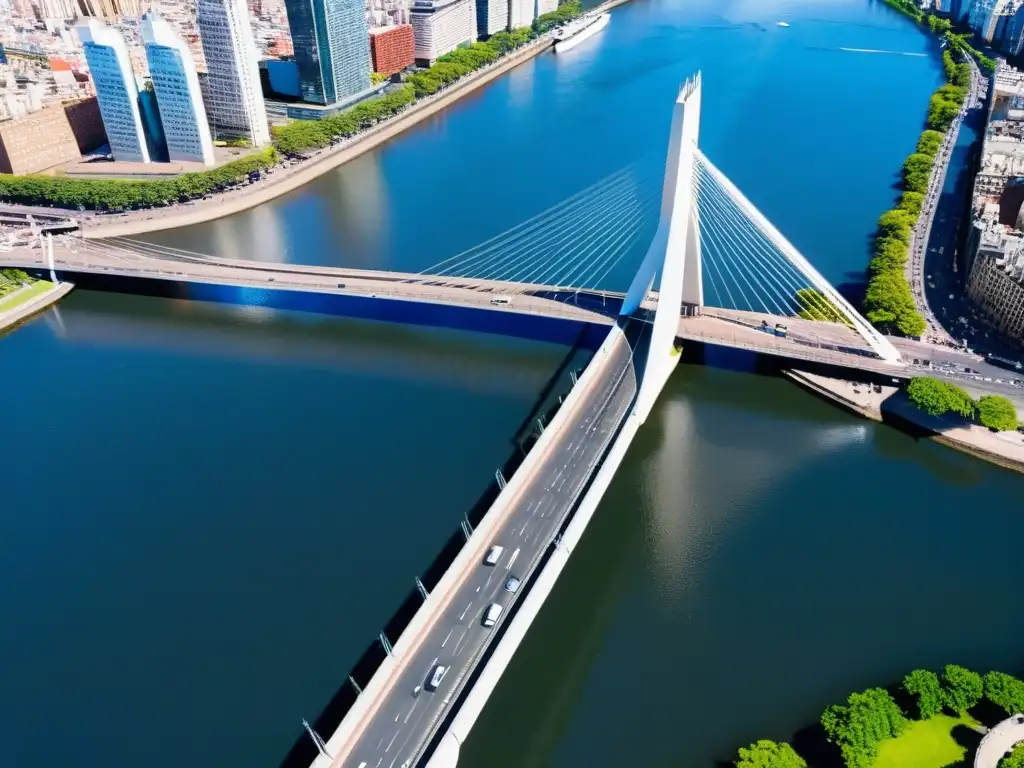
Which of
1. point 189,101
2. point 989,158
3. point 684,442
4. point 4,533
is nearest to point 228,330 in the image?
point 4,533

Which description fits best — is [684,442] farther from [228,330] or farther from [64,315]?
[64,315]

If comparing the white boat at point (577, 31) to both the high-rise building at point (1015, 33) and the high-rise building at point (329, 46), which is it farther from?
the high-rise building at point (1015, 33)

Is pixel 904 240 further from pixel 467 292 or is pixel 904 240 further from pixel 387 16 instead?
pixel 387 16

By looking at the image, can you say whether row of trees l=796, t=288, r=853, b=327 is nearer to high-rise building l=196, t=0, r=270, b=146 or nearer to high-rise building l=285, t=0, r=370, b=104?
high-rise building l=196, t=0, r=270, b=146

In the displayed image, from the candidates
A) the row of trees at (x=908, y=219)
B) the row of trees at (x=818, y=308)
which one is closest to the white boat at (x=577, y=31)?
the row of trees at (x=908, y=219)

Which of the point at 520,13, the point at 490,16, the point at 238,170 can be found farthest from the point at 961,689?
the point at 520,13

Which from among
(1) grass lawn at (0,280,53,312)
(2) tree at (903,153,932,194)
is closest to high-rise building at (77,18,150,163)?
(1) grass lawn at (0,280,53,312)
